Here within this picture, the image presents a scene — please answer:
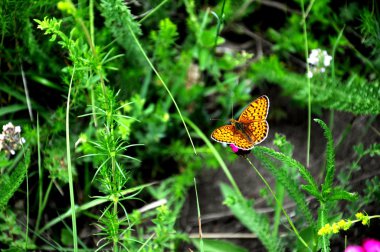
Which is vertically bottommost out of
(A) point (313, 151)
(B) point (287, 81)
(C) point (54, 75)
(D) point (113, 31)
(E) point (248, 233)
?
(E) point (248, 233)

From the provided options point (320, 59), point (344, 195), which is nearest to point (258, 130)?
point (344, 195)

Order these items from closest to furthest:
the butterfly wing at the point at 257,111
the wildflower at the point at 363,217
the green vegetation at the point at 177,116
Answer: the wildflower at the point at 363,217 → the butterfly wing at the point at 257,111 → the green vegetation at the point at 177,116

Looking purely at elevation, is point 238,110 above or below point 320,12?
below

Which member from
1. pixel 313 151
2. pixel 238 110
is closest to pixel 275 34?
pixel 238 110

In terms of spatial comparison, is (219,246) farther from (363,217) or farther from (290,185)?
(363,217)

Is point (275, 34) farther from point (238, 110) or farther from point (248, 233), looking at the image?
point (248, 233)

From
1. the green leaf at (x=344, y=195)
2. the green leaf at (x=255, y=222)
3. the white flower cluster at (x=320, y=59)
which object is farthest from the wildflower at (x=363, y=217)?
the white flower cluster at (x=320, y=59)

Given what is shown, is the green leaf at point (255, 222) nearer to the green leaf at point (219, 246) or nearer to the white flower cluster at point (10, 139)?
the green leaf at point (219, 246)
